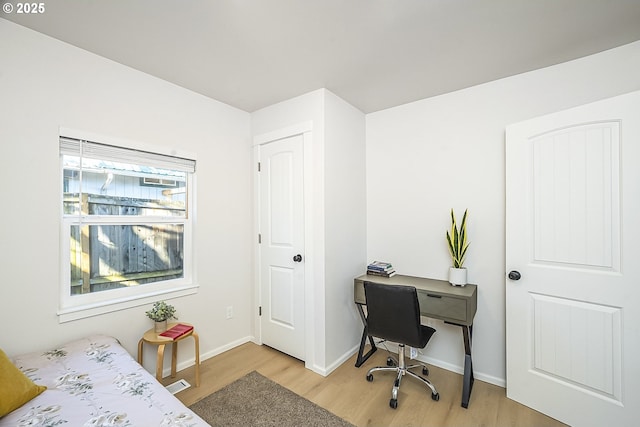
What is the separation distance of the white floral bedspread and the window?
13.6 inches

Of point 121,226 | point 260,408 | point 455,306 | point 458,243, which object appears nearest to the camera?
point 260,408

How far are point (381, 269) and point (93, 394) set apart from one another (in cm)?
222

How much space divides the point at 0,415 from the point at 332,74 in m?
2.66

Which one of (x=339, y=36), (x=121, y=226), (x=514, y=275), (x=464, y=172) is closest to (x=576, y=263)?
(x=514, y=275)

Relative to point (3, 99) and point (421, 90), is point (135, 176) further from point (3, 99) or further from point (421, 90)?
point (421, 90)

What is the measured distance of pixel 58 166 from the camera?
1.86 meters

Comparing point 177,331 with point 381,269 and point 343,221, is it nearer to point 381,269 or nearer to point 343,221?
point 343,221

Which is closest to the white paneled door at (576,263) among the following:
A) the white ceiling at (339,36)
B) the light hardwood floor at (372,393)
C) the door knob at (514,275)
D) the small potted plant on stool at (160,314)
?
the door knob at (514,275)

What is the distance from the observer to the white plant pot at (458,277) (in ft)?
7.59

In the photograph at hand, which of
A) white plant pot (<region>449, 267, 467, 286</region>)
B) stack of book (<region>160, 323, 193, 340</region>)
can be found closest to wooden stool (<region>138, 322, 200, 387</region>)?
stack of book (<region>160, 323, 193, 340</region>)

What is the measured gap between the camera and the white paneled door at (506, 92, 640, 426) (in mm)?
1653

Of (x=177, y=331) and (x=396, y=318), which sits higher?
(x=396, y=318)

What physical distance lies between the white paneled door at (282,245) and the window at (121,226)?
0.71m

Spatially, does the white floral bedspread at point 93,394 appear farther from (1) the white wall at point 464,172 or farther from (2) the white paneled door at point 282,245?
(1) the white wall at point 464,172
